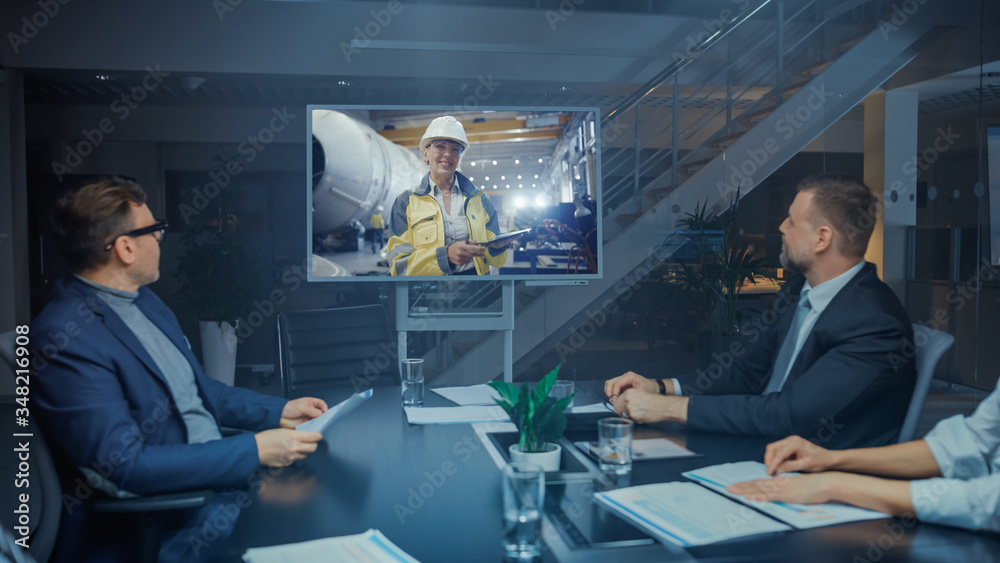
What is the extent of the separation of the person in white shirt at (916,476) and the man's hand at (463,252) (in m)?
2.54

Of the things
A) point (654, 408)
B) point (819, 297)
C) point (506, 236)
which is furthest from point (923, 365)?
point (506, 236)

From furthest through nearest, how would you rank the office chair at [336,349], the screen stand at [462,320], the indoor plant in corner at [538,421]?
1. the screen stand at [462,320]
2. the office chair at [336,349]
3. the indoor plant in corner at [538,421]

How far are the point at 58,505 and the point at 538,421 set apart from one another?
93 cm

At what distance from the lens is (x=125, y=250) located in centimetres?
153

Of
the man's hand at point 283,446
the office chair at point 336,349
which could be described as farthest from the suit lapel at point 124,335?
the office chair at point 336,349

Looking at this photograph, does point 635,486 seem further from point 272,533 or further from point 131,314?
point 131,314

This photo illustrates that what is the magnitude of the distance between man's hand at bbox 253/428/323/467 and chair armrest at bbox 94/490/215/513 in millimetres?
144

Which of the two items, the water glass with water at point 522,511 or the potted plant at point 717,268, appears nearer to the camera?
the water glass with water at point 522,511

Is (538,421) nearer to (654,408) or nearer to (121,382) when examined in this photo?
(654,408)

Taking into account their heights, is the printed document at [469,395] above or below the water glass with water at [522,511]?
below

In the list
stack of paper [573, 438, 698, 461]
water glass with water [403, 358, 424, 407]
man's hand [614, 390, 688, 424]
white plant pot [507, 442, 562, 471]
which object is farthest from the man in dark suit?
water glass with water [403, 358, 424, 407]

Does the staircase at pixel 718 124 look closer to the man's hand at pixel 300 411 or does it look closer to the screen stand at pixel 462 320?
the screen stand at pixel 462 320

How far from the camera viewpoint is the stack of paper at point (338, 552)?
3.15 feet

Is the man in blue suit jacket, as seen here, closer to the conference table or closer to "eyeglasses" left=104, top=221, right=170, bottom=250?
"eyeglasses" left=104, top=221, right=170, bottom=250
